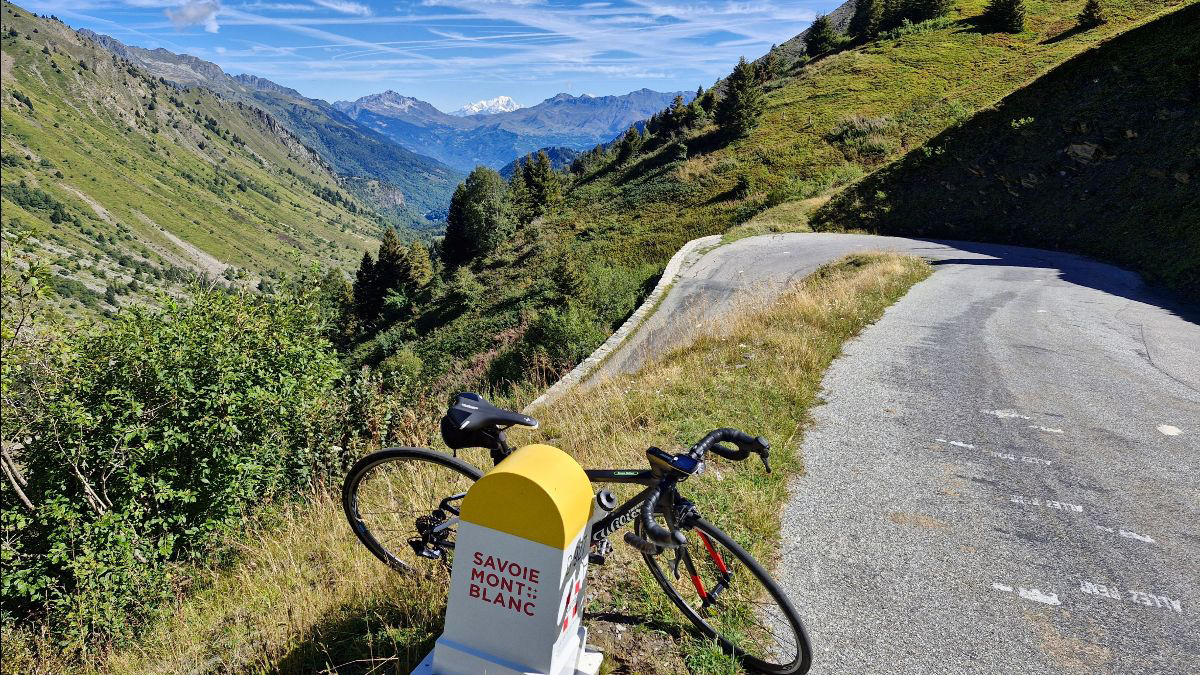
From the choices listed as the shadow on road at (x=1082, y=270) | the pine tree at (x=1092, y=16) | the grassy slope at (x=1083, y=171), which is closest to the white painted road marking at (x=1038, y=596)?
the shadow on road at (x=1082, y=270)

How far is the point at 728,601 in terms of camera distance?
11.6 ft

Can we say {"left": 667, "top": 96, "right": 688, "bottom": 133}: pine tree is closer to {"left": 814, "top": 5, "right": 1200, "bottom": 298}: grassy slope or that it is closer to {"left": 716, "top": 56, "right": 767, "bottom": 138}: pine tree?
{"left": 716, "top": 56, "right": 767, "bottom": 138}: pine tree

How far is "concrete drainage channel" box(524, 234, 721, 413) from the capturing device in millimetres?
10350

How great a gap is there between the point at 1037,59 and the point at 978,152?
19.2m

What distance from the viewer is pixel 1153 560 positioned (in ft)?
13.6

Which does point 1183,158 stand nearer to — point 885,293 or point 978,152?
point 978,152

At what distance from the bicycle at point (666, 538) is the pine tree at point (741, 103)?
47.6m

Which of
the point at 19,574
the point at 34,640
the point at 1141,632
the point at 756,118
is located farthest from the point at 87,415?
the point at 756,118

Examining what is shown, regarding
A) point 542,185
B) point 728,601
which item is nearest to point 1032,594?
point 728,601

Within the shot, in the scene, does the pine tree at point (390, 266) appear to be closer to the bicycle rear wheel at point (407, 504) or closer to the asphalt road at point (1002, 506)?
the asphalt road at point (1002, 506)

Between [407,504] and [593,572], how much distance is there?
167 cm

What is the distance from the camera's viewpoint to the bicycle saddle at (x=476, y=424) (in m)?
3.35

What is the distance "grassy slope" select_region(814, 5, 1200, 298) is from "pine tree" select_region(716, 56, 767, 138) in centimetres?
1664

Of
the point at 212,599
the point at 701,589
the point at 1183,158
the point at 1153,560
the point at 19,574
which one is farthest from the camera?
the point at 1183,158
